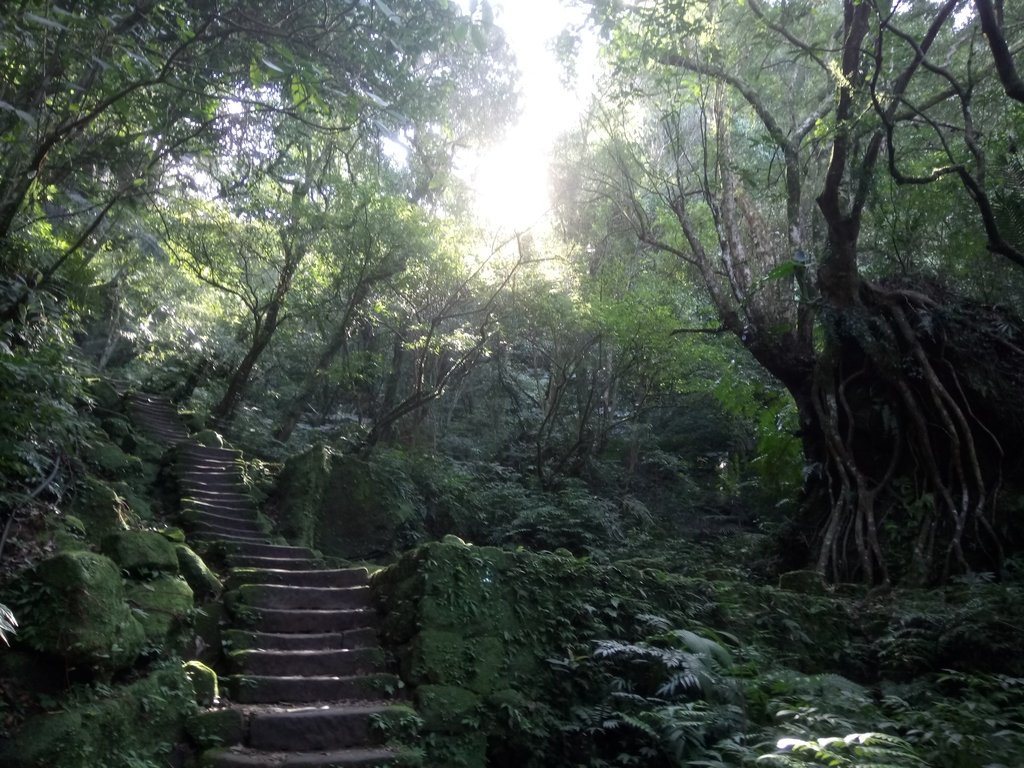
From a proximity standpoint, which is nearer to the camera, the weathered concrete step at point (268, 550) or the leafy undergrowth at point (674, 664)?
the leafy undergrowth at point (674, 664)

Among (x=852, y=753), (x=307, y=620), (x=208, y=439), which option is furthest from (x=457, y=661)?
(x=208, y=439)

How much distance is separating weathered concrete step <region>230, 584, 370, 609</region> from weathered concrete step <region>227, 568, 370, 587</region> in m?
0.14

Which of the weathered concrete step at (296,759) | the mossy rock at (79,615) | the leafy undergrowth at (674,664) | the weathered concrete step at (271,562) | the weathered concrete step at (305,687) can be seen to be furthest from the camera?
the weathered concrete step at (271,562)

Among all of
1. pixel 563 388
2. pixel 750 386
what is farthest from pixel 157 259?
pixel 750 386

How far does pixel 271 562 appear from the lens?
8016 mm

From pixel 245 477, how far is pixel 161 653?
20.4 feet

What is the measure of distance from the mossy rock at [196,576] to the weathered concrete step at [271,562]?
1.23 m

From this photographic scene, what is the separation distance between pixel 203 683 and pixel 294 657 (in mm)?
878

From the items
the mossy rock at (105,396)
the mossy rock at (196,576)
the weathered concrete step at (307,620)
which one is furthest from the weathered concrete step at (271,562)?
the mossy rock at (105,396)

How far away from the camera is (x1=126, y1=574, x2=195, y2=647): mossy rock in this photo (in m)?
5.06

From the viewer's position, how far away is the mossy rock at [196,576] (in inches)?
248

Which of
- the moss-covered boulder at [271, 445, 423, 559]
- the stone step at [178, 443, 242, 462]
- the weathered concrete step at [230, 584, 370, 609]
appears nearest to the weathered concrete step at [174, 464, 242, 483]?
the stone step at [178, 443, 242, 462]

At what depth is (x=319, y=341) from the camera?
16.7 meters

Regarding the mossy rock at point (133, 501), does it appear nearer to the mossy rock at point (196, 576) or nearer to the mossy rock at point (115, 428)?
the mossy rock at point (196, 576)
